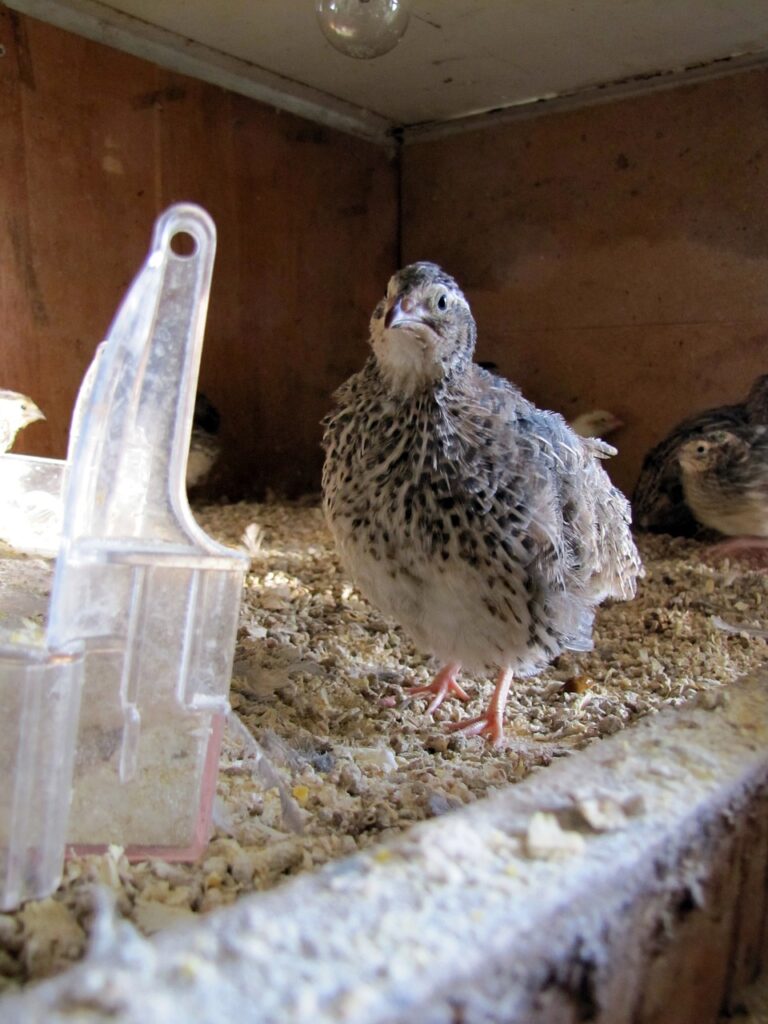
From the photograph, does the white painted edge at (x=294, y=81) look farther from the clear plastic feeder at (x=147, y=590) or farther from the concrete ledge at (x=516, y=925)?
the concrete ledge at (x=516, y=925)

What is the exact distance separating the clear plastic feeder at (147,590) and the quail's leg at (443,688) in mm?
1228

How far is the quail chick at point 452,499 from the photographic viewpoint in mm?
2053

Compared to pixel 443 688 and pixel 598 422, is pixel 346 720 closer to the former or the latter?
pixel 443 688

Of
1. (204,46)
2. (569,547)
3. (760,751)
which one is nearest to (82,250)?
(204,46)

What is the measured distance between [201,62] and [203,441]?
1.97m

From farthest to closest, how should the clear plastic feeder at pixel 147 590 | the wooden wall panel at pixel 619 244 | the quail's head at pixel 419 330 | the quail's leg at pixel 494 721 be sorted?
the wooden wall panel at pixel 619 244 → the quail's leg at pixel 494 721 → the quail's head at pixel 419 330 → the clear plastic feeder at pixel 147 590

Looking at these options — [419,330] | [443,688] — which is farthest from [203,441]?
[419,330]

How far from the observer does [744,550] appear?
13.8ft

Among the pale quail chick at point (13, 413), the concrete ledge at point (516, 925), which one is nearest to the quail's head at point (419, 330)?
the concrete ledge at point (516, 925)

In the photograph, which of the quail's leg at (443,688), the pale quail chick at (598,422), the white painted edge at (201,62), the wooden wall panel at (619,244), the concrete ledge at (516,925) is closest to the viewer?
the concrete ledge at (516,925)

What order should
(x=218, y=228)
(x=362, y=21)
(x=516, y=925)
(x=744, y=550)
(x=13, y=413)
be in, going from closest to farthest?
(x=516, y=925), (x=362, y=21), (x=13, y=413), (x=744, y=550), (x=218, y=228)

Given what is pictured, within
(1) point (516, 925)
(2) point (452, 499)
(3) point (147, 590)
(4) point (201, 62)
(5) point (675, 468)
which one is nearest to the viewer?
(1) point (516, 925)

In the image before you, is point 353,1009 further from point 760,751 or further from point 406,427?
point 406,427

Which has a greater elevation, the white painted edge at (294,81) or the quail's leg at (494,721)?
the white painted edge at (294,81)
